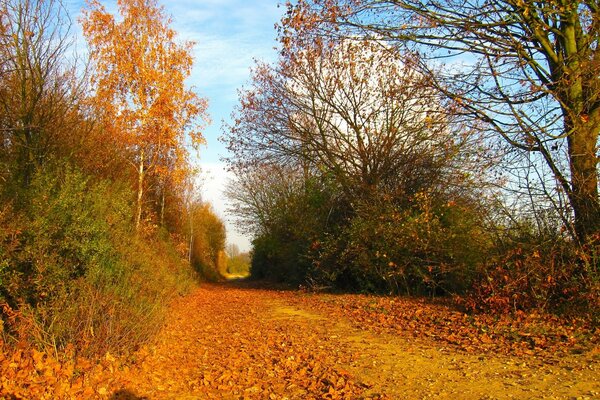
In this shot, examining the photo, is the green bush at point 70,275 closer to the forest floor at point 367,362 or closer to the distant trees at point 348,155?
the forest floor at point 367,362

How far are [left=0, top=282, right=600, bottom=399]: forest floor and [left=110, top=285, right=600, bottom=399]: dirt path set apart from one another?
13mm

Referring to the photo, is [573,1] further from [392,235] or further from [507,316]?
[392,235]

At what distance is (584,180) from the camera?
901cm

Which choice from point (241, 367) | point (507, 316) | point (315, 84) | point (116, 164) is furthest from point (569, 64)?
point (116, 164)

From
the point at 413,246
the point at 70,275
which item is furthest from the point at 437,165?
the point at 70,275

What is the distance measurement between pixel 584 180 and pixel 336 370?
6143 millimetres

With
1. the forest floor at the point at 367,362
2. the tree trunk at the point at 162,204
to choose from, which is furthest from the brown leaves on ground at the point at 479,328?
the tree trunk at the point at 162,204

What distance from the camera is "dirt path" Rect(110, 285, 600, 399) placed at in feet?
18.3

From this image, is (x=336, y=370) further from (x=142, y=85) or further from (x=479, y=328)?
(x=142, y=85)

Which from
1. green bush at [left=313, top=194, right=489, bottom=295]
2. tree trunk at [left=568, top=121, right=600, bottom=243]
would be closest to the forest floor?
tree trunk at [left=568, top=121, right=600, bottom=243]

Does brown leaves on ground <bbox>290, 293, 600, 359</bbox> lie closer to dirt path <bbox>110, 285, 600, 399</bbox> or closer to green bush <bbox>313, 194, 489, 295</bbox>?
dirt path <bbox>110, 285, 600, 399</bbox>

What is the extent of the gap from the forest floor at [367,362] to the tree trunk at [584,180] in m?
2.08

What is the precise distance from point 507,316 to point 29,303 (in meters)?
8.29

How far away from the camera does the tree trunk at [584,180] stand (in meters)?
9.07
